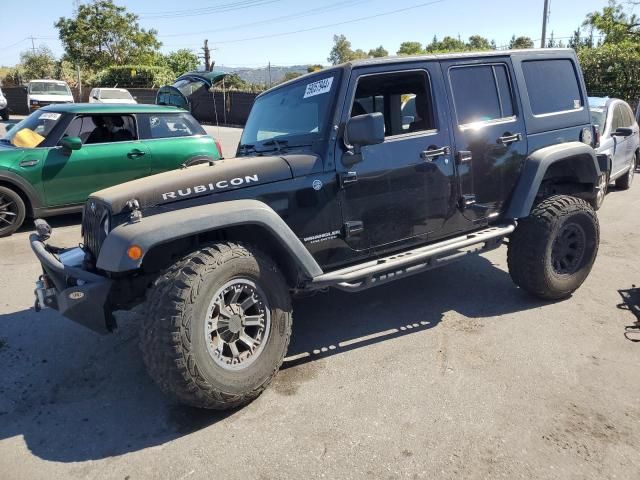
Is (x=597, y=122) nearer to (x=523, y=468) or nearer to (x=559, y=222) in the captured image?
(x=559, y=222)

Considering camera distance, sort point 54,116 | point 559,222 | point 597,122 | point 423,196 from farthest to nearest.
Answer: point 597,122 < point 54,116 < point 559,222 < point 423,196

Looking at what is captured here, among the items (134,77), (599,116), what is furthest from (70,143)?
(134,77)

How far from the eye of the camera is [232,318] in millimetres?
3051

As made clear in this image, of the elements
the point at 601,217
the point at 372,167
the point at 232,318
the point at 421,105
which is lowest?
the point at 601,217

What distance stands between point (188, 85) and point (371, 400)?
11.3 meters

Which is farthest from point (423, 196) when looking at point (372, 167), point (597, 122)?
point (597, 122)

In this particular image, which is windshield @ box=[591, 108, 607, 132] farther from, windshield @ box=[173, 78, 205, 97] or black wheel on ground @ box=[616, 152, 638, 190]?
windshield @ box=[173, 78, 205, 97]

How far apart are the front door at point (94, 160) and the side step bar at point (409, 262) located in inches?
191

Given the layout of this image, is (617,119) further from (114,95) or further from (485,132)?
(114,95)

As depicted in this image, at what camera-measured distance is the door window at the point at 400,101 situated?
147 inches

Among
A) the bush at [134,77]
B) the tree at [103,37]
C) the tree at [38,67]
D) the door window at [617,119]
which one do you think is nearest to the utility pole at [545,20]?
the door window at [617,119]

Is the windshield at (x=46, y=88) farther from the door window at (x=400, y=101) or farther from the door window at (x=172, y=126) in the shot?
the door window at (x=400, y=101)

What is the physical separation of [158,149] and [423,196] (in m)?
4.97

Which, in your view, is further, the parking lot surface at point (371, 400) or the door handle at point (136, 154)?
the door handle at point (136, 154)
